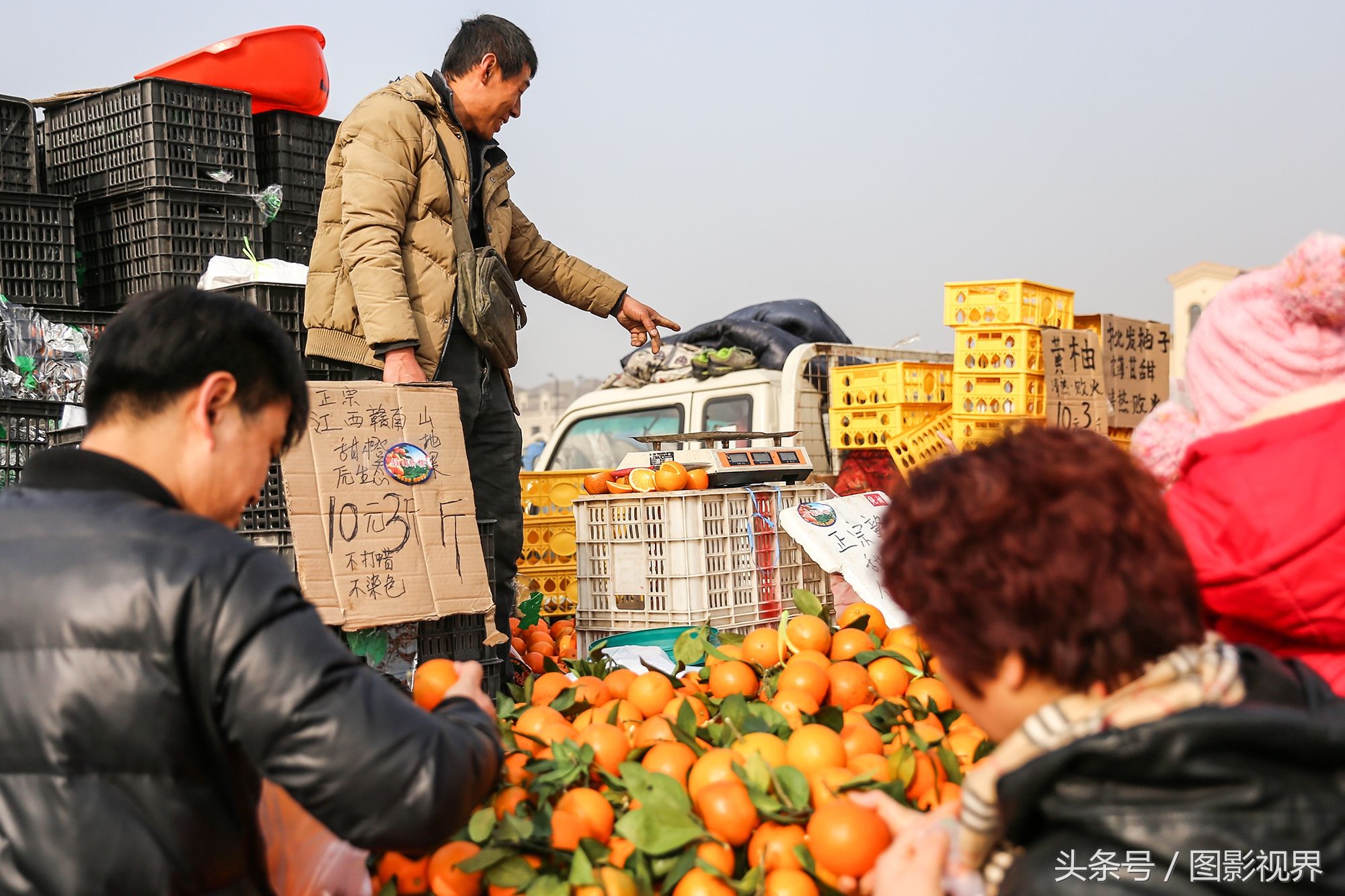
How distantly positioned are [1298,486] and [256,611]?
1.40 metres

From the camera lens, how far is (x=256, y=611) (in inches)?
57.0

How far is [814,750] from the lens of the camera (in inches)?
83.2

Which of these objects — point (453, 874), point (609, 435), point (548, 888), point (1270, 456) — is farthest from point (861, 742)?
point (609, 435)

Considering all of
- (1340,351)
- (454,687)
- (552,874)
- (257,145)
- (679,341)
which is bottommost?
(552,874)

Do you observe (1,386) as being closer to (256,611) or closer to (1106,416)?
(256,611)

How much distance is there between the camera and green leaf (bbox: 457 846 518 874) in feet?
6.02

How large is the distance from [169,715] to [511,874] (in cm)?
65

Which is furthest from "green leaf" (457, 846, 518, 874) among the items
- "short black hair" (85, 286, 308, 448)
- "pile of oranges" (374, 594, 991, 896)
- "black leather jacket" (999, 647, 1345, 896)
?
"black leather jacket" (999, 647, 1345, 896)

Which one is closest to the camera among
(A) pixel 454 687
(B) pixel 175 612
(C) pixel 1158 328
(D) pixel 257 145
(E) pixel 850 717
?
(B) pixel 175 612

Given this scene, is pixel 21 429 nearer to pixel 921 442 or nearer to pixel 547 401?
pixel 921 442

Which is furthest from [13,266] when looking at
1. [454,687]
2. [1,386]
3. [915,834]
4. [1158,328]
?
[1158,328]

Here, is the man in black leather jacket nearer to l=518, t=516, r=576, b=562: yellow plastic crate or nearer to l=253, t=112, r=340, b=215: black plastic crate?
l=253, t=112, r=340, b=215: black plastic crate

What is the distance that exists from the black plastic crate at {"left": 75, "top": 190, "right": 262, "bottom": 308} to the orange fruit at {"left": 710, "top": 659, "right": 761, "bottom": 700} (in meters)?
3.44

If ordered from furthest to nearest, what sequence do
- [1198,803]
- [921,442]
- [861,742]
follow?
1. [921,442]
2. [861,742]
3. [1198,803]
